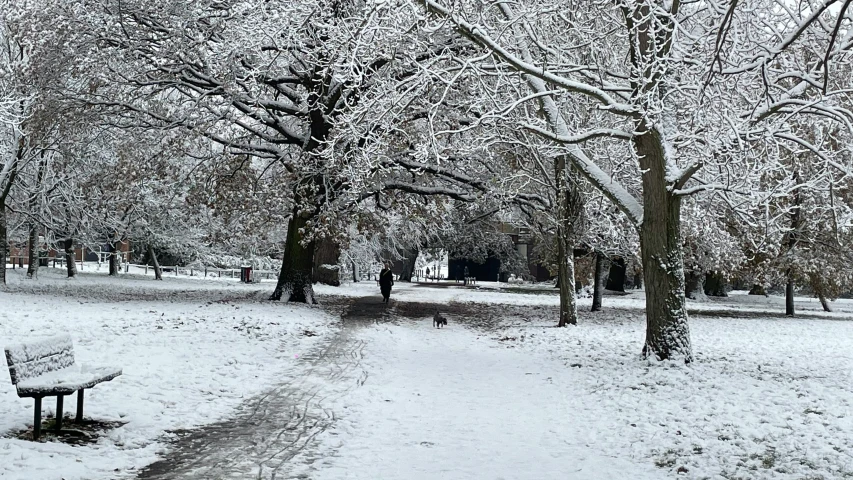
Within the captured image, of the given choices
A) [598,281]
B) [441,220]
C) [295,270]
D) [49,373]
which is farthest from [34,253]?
[49,373]

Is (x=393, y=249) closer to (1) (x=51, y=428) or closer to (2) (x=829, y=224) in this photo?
(2) (x=829, y=224)

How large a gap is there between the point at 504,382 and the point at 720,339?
7980 mm

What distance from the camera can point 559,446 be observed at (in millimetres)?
7391

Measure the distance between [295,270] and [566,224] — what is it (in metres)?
8.86

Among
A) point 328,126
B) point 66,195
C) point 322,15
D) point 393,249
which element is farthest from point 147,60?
point 393,249

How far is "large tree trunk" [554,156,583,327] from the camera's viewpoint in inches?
755

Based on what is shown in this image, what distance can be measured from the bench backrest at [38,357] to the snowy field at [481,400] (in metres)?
0.60

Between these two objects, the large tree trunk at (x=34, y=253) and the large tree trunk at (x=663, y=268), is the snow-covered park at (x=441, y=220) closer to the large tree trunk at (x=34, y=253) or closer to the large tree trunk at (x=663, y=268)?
the large tree trunk at (x=663, y=268)

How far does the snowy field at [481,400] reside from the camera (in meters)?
6.49

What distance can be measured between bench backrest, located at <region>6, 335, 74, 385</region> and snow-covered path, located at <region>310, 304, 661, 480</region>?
Answer: 2811 millimetres

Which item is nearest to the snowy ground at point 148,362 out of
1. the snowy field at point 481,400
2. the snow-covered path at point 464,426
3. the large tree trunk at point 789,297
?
the snowy field at point 481,400

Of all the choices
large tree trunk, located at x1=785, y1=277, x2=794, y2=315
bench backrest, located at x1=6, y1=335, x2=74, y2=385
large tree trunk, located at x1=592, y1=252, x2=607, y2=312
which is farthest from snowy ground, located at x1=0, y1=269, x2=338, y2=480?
large tree trunk, located at x1=785, y1=277, x2=794, y2=315

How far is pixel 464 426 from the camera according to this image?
8.12 meters

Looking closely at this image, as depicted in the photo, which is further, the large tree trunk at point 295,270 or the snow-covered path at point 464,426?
the large tree trunk at point 295,270
